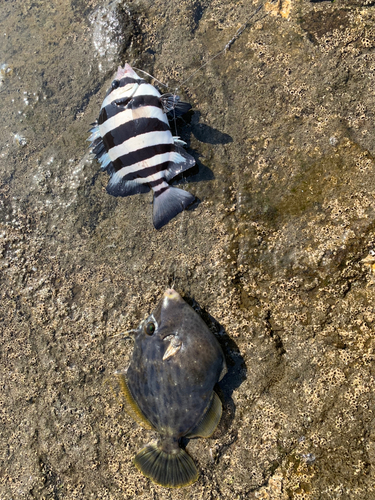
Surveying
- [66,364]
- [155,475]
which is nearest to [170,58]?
[66,364]

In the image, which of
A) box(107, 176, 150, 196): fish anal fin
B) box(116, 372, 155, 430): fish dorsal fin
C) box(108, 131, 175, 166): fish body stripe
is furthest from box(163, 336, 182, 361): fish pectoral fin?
box(108, 131, 175, 166): fish body stripe

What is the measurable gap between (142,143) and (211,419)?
215cm

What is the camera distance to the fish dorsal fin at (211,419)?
8.07ft

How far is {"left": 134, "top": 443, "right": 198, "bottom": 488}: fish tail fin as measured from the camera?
246cm

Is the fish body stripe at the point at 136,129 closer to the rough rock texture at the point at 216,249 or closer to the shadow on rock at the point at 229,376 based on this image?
the rough rock texture at the point at 216,249

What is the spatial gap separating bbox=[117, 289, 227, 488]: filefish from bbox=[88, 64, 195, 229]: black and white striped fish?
82 cm

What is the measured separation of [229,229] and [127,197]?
3.11 feet

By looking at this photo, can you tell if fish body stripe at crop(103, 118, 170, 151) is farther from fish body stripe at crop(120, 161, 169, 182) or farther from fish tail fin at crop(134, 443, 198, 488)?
fish tail fin at crop(134, 443, 198, 488)

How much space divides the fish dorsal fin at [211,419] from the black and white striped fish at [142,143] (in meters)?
1.45

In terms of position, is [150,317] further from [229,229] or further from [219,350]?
[229,229]

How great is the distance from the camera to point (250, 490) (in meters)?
2.49

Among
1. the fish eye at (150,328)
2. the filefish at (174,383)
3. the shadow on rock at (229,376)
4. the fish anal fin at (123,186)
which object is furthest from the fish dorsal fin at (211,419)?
the fish anal fin at (123,186)

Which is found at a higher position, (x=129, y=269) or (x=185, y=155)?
(x=185, y=155)

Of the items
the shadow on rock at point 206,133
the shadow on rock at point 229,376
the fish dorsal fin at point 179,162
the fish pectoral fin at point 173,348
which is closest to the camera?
the fish pectoral fin at point 173,348
